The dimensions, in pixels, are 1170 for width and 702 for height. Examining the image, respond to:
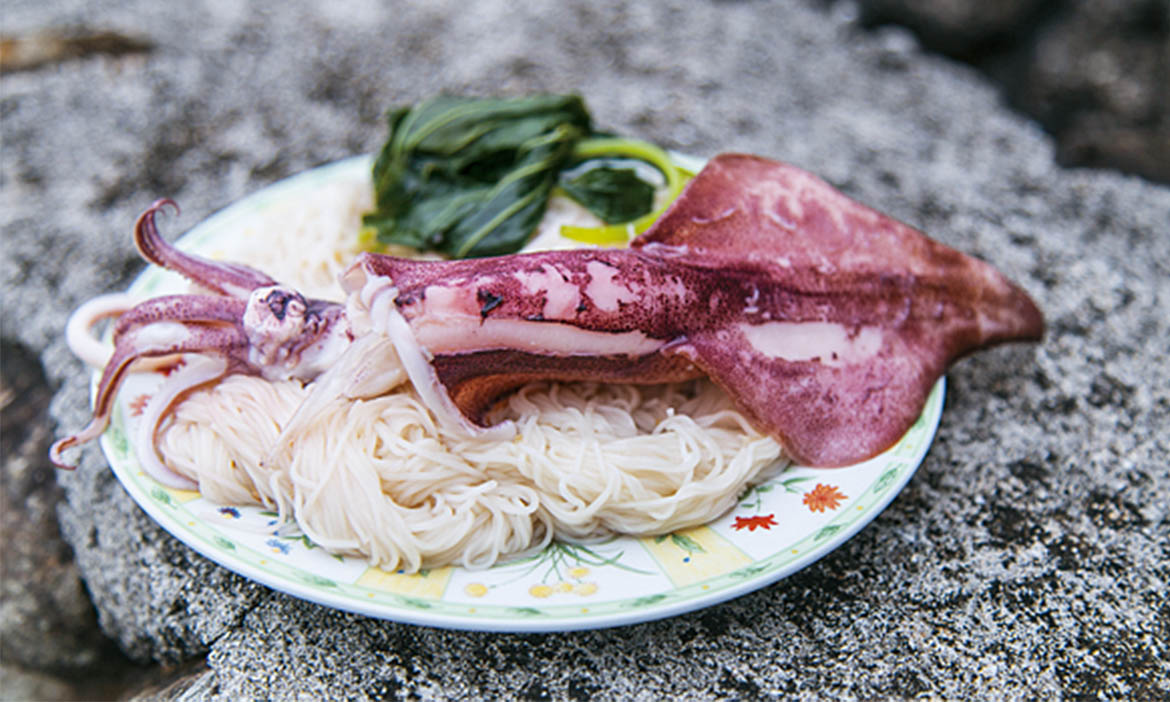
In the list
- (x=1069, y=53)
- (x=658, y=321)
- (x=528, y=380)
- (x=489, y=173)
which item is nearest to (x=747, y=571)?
(x=658, y=321)

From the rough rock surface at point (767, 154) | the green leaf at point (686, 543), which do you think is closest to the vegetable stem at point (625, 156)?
the green leaf at point (686, 543)

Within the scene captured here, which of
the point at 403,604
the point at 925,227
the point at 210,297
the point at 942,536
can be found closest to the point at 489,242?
the point at 210,297

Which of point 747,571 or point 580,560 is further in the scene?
point 580,560

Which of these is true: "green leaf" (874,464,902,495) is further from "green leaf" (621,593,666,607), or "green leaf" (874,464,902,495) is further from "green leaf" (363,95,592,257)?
"green leaf" (363,95,592,257)

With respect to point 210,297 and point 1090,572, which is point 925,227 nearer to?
point 1090,572

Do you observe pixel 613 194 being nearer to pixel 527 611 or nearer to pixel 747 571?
pixel 747 571
